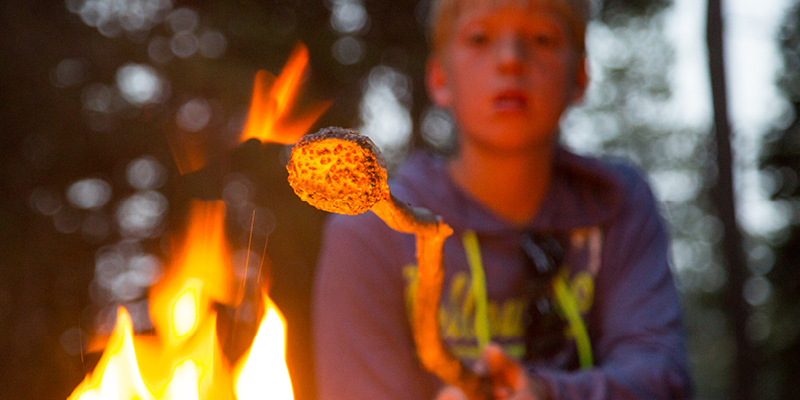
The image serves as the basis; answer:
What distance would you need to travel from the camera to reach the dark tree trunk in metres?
3.42

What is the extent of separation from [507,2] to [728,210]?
8.89 feet

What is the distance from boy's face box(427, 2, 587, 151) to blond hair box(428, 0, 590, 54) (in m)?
0.02

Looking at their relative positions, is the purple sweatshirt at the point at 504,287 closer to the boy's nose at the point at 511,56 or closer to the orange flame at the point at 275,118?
the boy's nose at the point at 511,56

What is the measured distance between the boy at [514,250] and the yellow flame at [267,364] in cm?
47

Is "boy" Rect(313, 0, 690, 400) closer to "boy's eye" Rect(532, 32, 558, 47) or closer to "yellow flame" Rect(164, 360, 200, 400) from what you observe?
"boy's eye" Rect(532, 32, 558, 47)

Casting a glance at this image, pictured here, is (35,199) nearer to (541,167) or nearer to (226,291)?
(226,291)

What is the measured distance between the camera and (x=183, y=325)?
115cm

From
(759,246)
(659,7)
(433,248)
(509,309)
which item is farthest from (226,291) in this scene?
(759,246)

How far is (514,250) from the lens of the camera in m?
1.63

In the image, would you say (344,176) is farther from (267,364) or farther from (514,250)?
(514,250)

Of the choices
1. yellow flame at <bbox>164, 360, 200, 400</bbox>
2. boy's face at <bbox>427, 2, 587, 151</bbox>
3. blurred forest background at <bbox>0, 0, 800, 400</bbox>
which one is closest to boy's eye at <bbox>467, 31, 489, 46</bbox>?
boy's face at <bbox>427, 2, 587, 151</bbox>

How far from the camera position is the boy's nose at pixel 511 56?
4.58 feet

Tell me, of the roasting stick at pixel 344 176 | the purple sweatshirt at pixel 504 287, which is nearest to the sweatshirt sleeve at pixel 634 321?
the purple sweatshirt at pixel 504 287

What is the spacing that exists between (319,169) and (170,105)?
2.87 m
